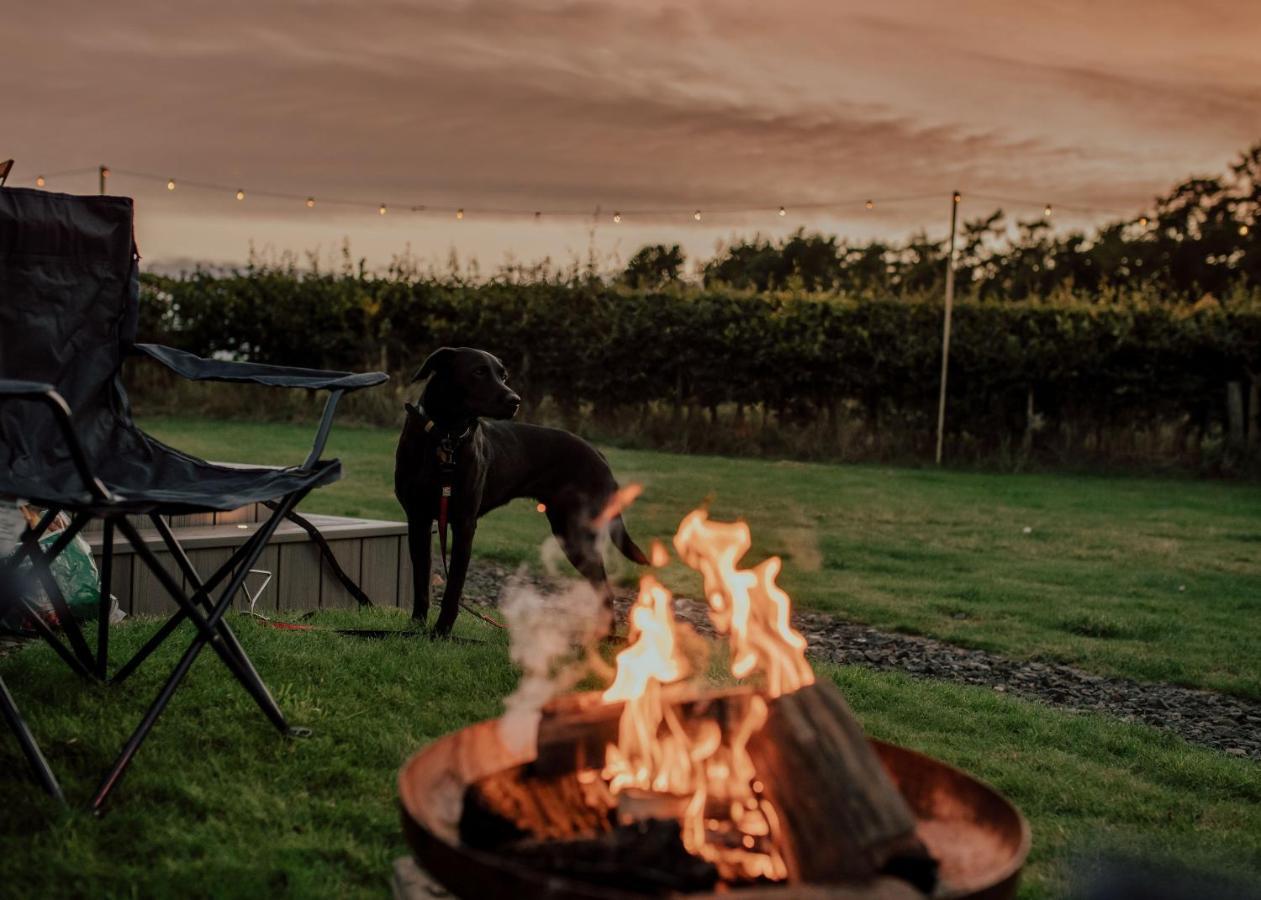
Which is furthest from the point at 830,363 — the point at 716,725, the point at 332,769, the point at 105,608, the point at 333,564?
the point at 716,725

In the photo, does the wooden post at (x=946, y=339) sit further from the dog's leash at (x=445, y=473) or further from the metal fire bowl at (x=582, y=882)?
the metal fire bowl at (x=582, y=882)

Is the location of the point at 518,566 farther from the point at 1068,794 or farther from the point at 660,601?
the point at 660,601

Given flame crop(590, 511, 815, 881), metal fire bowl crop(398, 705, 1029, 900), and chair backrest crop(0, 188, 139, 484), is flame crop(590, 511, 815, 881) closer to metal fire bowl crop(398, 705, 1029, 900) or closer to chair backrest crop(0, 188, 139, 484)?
metal fire bowl crop(398, 705, 1029, 900)

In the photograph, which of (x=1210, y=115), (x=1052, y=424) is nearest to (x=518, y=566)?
(x=1052, y=424)

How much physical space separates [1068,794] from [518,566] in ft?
11.1

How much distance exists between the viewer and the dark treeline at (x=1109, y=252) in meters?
25.8

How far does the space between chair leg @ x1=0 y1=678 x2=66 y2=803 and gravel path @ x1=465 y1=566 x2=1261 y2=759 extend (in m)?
2.51

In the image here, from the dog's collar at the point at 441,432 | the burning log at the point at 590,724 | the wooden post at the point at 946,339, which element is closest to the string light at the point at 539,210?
the wooden post at the point at 946,339

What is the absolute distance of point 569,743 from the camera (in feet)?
5.25

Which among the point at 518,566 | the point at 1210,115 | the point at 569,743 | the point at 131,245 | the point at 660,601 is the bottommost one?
the point at 518,566

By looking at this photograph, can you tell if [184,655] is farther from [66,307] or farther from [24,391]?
[66,307]

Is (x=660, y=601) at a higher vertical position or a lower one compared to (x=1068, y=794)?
higher

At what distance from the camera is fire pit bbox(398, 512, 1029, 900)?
1290mm

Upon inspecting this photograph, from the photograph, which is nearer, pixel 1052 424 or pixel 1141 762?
pixel 1141 762
